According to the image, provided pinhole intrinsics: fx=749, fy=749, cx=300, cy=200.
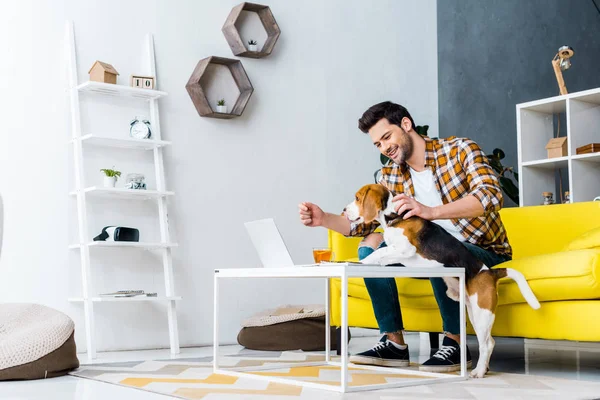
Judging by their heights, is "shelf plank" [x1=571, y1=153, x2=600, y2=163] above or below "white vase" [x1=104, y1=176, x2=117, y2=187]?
above

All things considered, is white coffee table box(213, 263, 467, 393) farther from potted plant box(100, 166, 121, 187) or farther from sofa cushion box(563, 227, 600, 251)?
potted plant box(100, 166, 121, 187)

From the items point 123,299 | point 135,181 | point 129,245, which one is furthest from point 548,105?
point 123,299

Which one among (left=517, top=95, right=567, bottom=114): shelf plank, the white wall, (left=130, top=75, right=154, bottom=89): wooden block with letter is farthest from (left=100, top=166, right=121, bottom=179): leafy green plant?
(left=517, top=95, right=567, bottom=114): shelf plank

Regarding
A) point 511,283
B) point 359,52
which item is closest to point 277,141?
point 359,52

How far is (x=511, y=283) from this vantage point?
2.67 meters

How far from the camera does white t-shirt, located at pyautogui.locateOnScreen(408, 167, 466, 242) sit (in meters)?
2.87

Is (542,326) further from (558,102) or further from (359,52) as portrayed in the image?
(359,52)

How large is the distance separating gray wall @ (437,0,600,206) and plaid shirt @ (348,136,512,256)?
2.13 metres

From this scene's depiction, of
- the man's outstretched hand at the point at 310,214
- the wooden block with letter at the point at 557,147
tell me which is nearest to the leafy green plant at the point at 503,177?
the wooden block with letter at the point at 557,147

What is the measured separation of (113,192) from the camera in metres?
3.95

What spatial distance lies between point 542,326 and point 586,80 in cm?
258

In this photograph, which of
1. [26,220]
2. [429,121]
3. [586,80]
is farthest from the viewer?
[429,121]

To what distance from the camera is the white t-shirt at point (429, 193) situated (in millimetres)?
2872

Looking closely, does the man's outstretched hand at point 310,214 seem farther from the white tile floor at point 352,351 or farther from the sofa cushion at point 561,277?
the white tile floor at point 352,351
